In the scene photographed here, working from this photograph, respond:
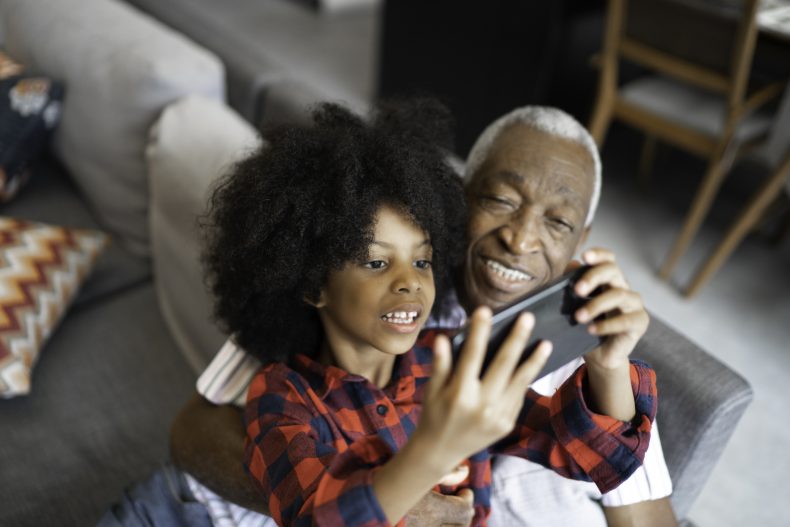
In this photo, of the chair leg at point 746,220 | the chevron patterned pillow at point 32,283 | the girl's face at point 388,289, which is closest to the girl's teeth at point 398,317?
the girl's face at point 388,289

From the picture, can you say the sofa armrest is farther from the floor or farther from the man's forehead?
the floor

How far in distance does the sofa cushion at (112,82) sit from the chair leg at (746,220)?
5.34 ft

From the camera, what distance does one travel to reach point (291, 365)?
0.94 m

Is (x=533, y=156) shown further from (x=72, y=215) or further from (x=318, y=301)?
(x=72, y=215)

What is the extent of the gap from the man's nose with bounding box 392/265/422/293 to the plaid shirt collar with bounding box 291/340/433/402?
170 mm

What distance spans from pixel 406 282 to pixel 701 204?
5.74 ft

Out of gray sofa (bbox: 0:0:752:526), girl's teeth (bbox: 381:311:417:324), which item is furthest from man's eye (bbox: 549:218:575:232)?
girl's teeth (bbox: 381:311:417:324)

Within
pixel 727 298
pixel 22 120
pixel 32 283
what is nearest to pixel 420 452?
pixel 32 283

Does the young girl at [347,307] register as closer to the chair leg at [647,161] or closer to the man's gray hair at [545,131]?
the man's gray hair at [545,131]

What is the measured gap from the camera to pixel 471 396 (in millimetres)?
522

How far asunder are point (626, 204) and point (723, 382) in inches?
72.6

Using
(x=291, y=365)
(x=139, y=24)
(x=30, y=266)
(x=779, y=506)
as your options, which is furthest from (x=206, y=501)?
(x=779, y=506)

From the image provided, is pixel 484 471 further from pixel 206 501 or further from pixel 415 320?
pixel 206 501

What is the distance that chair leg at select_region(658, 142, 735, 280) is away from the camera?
2088mm
